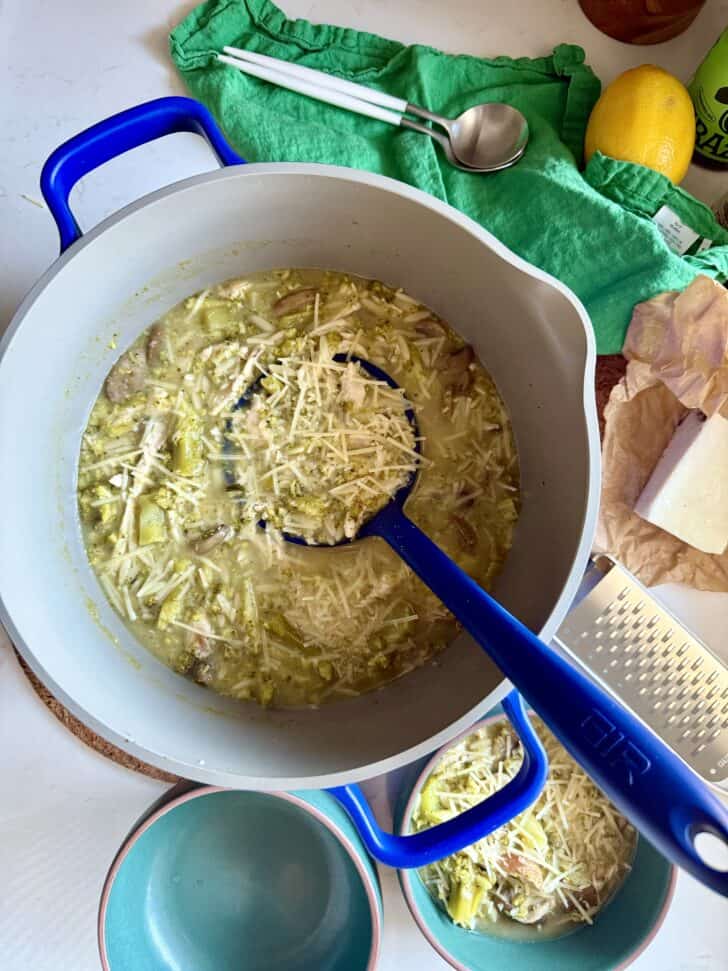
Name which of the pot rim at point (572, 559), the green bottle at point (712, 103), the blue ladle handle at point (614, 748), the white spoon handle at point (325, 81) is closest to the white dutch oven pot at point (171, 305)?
the pot rim at point (572, 559)

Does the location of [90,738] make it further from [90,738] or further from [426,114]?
[426,114]

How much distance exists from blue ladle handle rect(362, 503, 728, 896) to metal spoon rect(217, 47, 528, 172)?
591 mm

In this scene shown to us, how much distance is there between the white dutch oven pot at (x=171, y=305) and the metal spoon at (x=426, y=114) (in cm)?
20

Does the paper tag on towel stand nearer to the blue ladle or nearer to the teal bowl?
the blue ladle

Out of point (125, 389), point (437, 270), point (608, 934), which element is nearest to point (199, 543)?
point (125, 389)

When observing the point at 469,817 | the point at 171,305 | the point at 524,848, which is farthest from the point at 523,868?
the point at 171,305

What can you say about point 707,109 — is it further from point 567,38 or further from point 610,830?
point 610,830

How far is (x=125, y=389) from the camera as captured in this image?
2.88ft

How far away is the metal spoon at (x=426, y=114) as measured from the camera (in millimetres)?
919

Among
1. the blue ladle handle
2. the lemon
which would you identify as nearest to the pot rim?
the blue ladle handle

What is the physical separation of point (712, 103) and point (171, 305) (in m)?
0.68

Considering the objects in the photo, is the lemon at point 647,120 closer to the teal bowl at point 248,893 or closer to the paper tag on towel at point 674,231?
the paper tag on towel at point 674,231

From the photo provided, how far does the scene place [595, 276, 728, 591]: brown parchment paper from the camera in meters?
0.89

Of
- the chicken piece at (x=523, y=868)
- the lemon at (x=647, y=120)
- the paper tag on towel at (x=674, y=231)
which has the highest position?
the lemon at (x=647, y=120)
